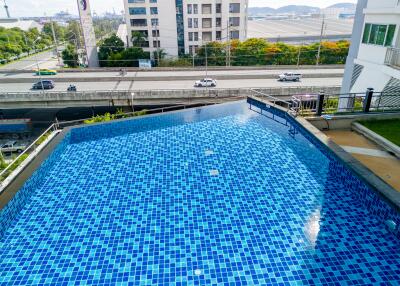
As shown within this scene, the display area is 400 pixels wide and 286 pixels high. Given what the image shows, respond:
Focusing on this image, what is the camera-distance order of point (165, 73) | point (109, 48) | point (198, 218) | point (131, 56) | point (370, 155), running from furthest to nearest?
1. point (109, 48)
2. point (131, 56)
3. point (165, 73)
4. point (370, 155)
5. point (198, 218)

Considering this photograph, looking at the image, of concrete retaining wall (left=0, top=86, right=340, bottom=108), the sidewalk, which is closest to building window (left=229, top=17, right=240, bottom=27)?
concrete retaining wall (left=0, top=86, right=340, bottom=108)

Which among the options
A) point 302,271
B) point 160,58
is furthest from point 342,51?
point 302,271

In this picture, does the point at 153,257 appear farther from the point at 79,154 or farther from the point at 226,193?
the point at 79,154

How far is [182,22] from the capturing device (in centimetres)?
5175

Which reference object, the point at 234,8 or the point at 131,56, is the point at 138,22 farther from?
the point at 234,8

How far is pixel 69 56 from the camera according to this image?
5175 centimetres

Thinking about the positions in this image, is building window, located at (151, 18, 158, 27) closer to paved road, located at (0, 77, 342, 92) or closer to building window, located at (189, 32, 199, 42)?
building window, located at (189, 32, 199, 42)

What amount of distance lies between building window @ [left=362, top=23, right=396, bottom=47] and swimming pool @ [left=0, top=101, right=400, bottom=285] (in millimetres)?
7433

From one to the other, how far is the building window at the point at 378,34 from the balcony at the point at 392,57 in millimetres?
449

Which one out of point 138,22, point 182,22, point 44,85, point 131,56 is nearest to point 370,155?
point 44,85

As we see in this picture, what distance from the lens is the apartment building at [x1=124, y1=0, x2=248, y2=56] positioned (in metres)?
50.2

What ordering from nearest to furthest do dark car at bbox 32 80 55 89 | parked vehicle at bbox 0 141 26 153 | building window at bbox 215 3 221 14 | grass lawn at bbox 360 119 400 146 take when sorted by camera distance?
grass lawn at bbox 360 119 400 146, parked vehicle at bbox 0 141 26 153, dark car at bbox 32 80 55 89, building window at bbox 215 3 221 14

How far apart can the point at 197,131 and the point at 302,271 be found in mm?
7501

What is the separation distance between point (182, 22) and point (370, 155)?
159 feet
